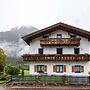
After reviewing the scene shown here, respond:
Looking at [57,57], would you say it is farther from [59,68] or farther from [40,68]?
[40,68]

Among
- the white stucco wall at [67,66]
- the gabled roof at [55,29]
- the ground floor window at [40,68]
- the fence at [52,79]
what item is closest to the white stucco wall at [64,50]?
the white stucco wall at [67,66]

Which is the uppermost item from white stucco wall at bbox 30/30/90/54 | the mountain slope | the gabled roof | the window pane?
the mountain slope

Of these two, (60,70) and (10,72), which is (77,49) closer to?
(60,70)

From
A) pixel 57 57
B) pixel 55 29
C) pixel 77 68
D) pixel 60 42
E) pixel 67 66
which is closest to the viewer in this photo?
pixel 57 57

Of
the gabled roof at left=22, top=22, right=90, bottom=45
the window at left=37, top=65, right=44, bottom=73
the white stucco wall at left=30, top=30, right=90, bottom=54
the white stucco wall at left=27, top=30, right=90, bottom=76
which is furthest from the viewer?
the white stucco wall at left=30, top=30, right=90, bottom=54

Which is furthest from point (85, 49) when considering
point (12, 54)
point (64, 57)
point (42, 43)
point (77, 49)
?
point (12, 54)

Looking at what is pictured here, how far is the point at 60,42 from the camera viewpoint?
42.9m

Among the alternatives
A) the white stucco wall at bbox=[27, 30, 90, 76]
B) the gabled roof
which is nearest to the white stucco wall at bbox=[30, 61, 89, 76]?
the white stucco wall at bbox=[27, 30, 90, 76]

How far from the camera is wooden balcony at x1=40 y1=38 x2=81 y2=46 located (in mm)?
42656

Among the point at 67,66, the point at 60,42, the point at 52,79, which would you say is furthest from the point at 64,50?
the point at 52,79

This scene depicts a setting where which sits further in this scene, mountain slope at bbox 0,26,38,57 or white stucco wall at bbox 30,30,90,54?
mountain slope at bbox 0,26,38,57

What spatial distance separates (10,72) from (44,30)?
36.4 ft

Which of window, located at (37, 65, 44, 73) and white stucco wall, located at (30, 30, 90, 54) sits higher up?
white stucco wall, located at (30, 30, 90, 54)

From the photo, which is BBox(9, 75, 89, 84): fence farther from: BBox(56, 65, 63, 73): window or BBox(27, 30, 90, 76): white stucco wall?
BBox(56, 65, 63, 73): window
